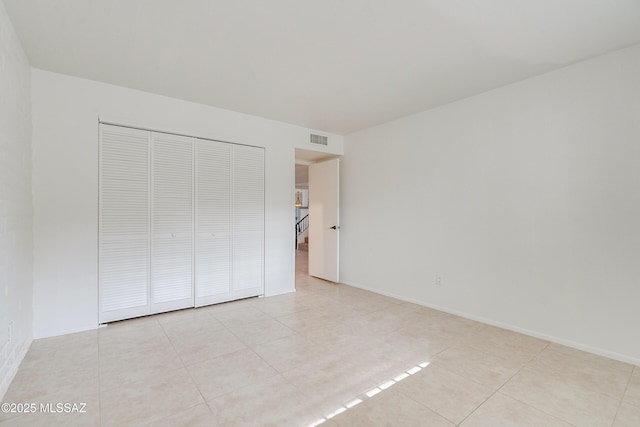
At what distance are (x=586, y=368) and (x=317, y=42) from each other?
11.3 ft

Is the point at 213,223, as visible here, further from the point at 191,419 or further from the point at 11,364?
the point at 191,419

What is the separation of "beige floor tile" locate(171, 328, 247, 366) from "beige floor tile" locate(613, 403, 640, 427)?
2.68 m

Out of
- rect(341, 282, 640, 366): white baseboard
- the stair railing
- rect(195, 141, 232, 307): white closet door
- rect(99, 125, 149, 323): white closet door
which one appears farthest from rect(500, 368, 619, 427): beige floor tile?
the stair railing

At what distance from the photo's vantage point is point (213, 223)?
12.8 feet

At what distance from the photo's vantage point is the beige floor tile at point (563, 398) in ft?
5.89

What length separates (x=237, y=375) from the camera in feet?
7.30

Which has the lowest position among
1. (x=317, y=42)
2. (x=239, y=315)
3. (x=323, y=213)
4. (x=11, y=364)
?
(x=239, y=315)

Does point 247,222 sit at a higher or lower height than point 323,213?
lower

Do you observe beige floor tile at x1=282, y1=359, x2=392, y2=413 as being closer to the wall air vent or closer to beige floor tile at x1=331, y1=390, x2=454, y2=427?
beige floor tile at x1=331, y1=390, x2=454, y2=427

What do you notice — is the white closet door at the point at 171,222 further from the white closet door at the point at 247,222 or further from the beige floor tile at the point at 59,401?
the beige floor tile at the point at 59,401

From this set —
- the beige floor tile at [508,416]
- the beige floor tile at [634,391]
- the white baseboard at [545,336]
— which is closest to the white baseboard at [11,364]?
the beige floor tile at [508,416]

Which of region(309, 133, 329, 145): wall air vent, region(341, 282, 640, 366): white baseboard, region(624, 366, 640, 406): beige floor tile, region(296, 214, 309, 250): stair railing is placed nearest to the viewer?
region(624, 366, 640, 406): beige floor tile

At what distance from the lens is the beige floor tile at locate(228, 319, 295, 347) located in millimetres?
2857

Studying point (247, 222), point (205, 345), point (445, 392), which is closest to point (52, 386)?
point (205, 345)
